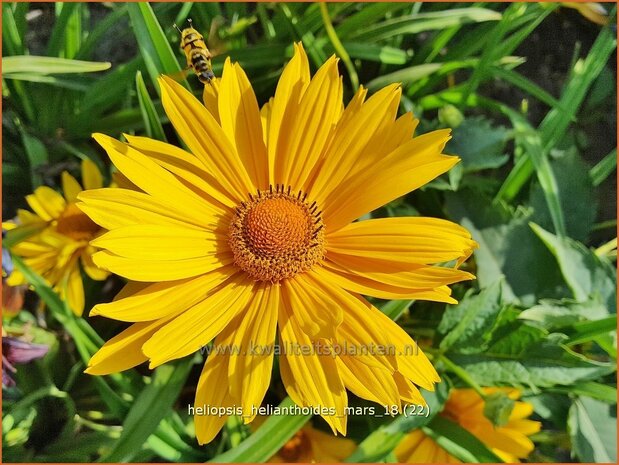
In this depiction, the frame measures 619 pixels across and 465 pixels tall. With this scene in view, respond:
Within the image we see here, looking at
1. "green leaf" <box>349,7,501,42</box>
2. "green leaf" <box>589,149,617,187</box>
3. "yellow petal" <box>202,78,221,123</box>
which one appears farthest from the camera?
"green leaf" <box>589,149,617,187</box>

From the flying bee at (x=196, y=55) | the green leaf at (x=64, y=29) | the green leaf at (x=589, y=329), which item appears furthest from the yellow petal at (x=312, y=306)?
the green leaf at (x=64, y=29)

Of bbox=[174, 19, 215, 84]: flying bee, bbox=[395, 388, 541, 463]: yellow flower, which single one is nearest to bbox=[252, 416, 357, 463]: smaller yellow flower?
bbox=[395, 388, 541, 463]: yellow flower

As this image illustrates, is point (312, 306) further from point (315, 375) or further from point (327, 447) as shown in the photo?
point (327, 447)

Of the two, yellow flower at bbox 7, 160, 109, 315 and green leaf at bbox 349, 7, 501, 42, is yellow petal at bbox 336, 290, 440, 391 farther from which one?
green leaf at bbox 349, 7, 501, 42

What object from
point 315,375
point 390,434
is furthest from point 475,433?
point 315,375

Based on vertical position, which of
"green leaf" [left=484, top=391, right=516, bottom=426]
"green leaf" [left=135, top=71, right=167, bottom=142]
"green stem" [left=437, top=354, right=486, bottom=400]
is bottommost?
"green leaf" [left=484, top=391, right=516, bottom=426]

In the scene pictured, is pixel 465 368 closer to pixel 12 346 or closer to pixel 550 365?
pixel 550 365

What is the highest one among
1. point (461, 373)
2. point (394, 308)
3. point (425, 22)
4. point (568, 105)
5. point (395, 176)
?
point (425, 22)
